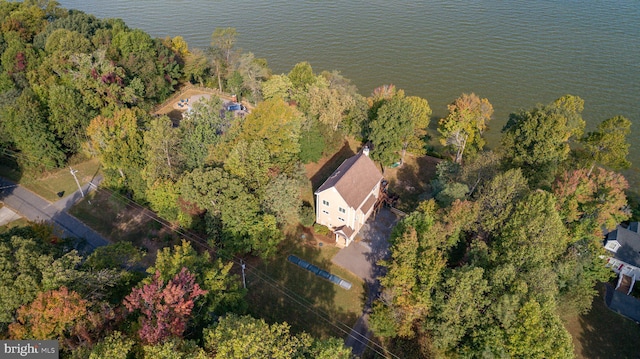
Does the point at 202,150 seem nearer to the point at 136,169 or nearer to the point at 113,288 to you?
the point at 136,169

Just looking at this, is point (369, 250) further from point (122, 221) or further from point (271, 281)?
→ point (122, 221)

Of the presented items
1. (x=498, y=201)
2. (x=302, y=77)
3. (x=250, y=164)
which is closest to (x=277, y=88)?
(x=302, y=77)

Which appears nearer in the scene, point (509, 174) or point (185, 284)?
point (185, 284)

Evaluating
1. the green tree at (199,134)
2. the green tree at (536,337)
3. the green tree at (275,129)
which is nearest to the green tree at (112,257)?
the green tree at (199,134)

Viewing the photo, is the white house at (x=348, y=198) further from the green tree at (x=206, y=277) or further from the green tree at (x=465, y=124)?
the green tree at (x=465, y=124)

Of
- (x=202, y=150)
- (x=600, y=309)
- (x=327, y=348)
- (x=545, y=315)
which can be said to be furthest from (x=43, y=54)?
(x=600, y=309)

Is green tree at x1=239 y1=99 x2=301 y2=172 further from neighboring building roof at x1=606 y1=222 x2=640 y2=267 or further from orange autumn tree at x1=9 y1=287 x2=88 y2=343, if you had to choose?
neighboring building roof at x1=606 y1=222 x2=640 y2=267

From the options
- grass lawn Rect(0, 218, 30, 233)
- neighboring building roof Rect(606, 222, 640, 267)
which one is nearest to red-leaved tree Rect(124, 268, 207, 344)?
grass lawn Rect(0, 218, 30, 233)

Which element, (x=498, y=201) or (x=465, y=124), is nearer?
(x=498, y=201)
